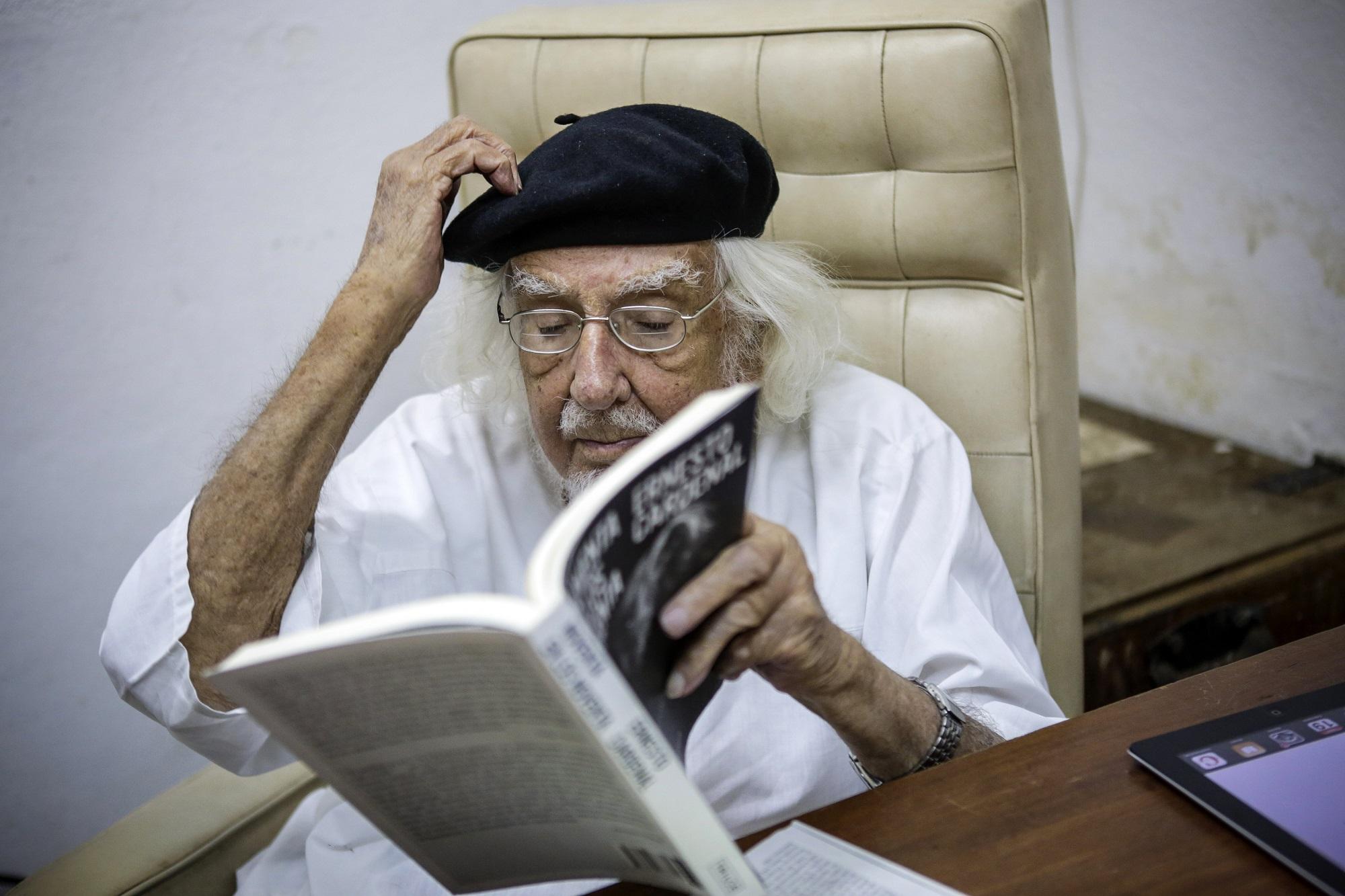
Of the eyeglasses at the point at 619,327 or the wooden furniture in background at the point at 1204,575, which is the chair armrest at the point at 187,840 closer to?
the eyeglasses at the point at 619,327

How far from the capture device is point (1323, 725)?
0.80 m

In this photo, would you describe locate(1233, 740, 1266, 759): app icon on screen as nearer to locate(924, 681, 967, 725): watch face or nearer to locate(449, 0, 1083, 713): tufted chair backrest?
locate(924, 681, 967, 725): watch face

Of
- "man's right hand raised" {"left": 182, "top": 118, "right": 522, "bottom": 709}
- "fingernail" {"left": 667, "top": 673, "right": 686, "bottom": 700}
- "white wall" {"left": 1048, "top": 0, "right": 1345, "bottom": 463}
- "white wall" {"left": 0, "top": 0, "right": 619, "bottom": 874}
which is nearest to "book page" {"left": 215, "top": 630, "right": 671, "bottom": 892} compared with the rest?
"fingernail" {"left": 667, "top": 673, "right": 686, "bottom": 700}

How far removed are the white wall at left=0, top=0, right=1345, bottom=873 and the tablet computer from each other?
163 centimetres

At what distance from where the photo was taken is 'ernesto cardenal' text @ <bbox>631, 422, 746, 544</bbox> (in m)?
0.63

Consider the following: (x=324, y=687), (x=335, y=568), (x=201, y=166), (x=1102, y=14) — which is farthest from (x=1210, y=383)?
(x=324, y=687)

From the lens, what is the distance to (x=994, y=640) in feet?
3.99

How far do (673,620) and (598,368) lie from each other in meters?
0.58

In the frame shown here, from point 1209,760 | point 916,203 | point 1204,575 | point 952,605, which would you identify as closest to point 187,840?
point 952,605

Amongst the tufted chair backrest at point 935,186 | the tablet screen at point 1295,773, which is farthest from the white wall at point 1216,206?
the tablet screen at point 1295,773

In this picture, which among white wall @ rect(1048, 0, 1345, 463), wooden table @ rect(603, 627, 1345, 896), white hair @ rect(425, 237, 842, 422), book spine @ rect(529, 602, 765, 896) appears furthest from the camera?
white wall @ rect(1048, 0, 1345, 463)

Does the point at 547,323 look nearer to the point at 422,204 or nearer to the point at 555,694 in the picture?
the point at 422,204

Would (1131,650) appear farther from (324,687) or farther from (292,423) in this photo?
(324,687)

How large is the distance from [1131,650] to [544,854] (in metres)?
1.36
